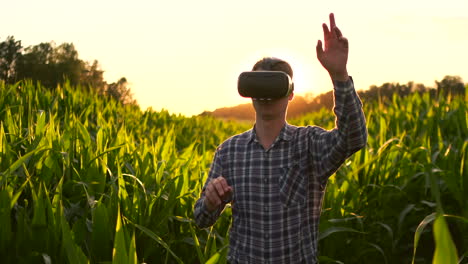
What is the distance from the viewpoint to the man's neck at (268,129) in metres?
1.78

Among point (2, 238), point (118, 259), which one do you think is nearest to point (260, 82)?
point (118, 259)

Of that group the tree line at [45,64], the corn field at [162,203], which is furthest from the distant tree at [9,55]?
the corn field at [162,203]

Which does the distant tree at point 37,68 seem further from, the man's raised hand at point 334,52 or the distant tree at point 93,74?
the man's raised hand at point 334,52

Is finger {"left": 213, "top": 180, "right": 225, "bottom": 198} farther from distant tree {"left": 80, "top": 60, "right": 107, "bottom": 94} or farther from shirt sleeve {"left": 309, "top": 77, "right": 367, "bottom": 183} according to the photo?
distant tree {"left": 80, "top": 60, "right": 107, "bottom": 94}

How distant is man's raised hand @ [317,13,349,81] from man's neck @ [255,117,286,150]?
1.08 ft

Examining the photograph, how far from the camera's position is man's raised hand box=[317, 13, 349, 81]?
1.48m

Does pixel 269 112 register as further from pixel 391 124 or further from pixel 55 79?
pixel 55 79

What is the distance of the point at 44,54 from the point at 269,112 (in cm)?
4056

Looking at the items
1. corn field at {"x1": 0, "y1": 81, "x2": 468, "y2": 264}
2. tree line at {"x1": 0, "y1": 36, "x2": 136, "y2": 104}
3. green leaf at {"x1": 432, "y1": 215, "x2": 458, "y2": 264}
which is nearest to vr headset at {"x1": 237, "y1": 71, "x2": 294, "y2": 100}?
corn field at {"x1": 0, "y1": 81, "x2": 468, "y2": 264}

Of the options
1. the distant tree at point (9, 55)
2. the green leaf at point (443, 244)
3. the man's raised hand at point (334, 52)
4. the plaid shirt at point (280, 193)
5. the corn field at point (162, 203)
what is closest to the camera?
the green leaf at point (443, 244)

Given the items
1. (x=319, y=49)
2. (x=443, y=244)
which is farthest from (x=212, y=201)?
(x=443, y=244)

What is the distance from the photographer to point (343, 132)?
5.23ft

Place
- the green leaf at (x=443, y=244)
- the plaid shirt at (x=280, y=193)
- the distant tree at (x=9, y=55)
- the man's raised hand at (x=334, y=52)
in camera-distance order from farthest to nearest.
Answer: the distant tree at (x=9, y=55) → the plaid shirt at (x=280, y=193) → the man's raised hand at (x=334, y=52) → the green leaf at (x=443, y=244)

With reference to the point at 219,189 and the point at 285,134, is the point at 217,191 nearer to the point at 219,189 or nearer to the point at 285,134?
the point at 219,189
